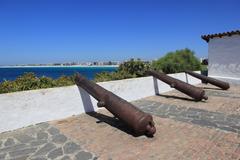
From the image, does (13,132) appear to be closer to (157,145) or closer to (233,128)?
(157,145)

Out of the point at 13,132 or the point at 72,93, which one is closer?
the point at 13,132

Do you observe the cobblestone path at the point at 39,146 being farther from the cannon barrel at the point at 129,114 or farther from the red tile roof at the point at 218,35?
the red tile roof at the point at 218,35

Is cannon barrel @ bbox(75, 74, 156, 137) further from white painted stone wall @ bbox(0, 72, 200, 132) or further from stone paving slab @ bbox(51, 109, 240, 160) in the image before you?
white painted stone wall @ bbox(0, 72, 200, 132)

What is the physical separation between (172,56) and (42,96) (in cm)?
1518

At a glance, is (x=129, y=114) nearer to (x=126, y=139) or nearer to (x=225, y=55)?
(x=126, y=139)

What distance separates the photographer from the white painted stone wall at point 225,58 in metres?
13.9

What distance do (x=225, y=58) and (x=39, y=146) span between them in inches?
527

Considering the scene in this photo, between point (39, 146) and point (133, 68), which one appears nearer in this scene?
point (39, 146)

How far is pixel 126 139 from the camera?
4797mm

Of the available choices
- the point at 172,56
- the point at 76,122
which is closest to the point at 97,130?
the point at 76,122

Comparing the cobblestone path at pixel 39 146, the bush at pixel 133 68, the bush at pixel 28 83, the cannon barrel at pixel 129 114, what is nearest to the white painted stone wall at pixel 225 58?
the bush at pixel 133 68

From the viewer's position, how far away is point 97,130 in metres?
5.37

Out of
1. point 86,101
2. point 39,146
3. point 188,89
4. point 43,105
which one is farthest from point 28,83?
point 188,89

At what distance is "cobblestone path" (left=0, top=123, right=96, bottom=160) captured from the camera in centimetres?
403
